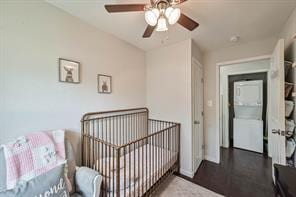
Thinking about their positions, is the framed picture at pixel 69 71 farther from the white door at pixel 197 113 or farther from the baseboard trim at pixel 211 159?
the baseboard trim at pixel 211 159

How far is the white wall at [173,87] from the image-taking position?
260cm

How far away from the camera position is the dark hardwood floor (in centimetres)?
215

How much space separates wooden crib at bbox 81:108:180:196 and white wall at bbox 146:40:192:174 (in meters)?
0.15

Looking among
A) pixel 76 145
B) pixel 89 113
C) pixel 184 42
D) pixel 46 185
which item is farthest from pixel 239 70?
pixel 46 185

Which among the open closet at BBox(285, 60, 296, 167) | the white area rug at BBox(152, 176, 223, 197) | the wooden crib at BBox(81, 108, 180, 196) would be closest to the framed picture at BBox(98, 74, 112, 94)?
the wooden crib at BBox(81, 108, 180, 196)

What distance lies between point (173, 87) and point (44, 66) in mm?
2051

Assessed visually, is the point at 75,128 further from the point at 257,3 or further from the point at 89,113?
the point at 257,3

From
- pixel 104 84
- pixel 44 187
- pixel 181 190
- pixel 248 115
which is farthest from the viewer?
pixel 248 115

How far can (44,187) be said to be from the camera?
3.76 feet

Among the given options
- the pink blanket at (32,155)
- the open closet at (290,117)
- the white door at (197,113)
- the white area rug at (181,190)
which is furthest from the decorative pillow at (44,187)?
the open closet at (290,117)

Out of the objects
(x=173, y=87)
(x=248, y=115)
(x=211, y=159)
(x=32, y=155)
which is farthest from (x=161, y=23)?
(x=248, y=115)

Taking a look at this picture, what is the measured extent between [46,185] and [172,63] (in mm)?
2526

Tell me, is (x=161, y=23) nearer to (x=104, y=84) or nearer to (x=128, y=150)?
(x=104, y=84)

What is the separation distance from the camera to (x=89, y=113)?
2.04m
